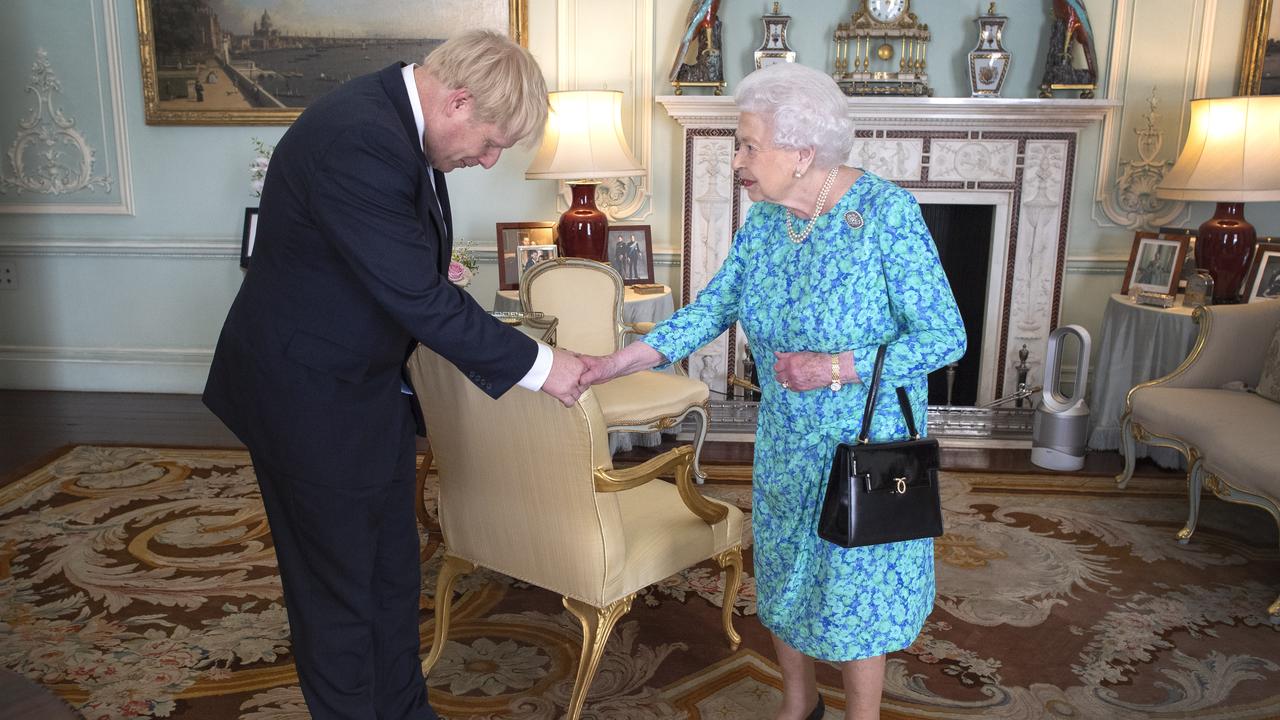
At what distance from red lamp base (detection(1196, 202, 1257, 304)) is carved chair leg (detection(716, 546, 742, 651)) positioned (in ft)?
9.54

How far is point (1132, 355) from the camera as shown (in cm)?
450

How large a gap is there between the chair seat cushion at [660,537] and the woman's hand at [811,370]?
0.59 metres

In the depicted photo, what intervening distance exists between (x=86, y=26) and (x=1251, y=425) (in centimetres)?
576

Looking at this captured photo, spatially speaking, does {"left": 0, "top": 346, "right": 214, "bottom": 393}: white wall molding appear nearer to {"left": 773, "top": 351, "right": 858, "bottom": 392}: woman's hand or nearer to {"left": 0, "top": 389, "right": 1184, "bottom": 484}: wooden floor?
{"left": 0, "top": 389, "right": 1184, "bottom": 484}: wooden floor

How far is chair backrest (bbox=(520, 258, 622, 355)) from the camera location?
4.16m

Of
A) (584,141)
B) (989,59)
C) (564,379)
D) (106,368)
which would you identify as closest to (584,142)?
(584,141)

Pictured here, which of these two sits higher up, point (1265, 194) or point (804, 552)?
point (1265, 194)

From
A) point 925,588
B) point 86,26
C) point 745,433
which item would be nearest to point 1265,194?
point 745,433

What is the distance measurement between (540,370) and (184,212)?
431cm

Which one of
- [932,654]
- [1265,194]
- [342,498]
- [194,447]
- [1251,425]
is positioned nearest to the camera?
[342,498]

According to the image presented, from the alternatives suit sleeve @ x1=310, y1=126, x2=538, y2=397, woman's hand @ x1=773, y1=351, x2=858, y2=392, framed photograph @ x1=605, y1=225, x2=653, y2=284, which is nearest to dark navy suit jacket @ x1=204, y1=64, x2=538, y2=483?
suit sleeve @ x1=310, y1=126, x2=538, y2=397

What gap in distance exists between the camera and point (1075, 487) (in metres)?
4.20

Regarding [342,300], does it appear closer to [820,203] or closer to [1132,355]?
[820,203]

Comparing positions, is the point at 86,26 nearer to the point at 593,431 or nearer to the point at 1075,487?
the point at 593,431
